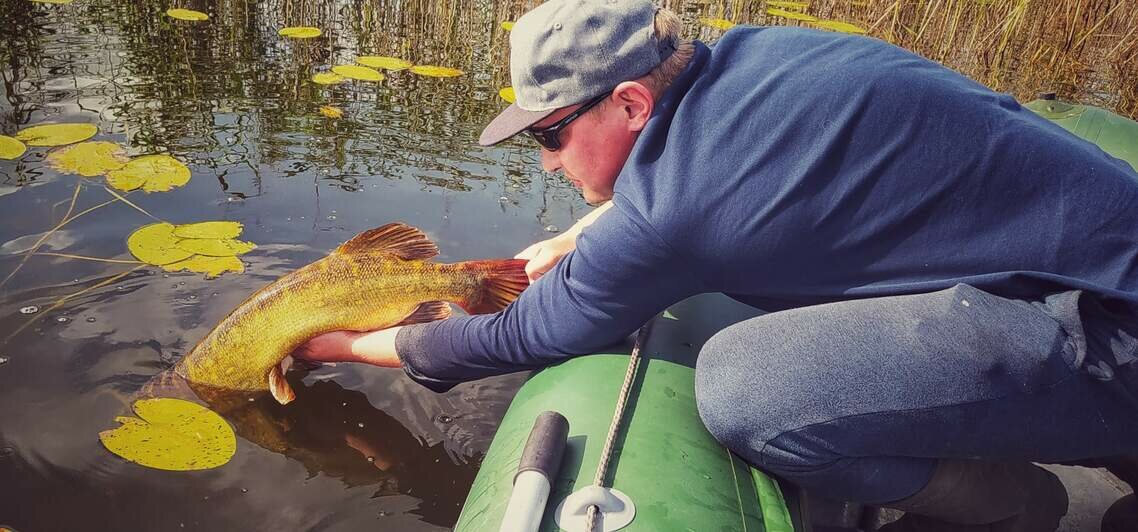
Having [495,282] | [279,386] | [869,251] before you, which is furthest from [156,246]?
[869,251]

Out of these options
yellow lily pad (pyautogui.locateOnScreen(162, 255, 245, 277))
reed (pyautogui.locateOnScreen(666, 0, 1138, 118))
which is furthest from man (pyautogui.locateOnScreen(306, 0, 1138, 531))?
reed (pyautogui.locateOnScreen(666, 0, 1138, 118))

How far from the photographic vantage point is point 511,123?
1.90m

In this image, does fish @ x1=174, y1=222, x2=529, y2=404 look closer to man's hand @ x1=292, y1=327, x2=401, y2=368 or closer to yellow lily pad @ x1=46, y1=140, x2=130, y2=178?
man's hand @ x1=292, y1=327, x2=401, y2=368

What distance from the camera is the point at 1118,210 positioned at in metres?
1.61

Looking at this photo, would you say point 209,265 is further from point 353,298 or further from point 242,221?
point 353,298

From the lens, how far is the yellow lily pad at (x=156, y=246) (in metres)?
3.34

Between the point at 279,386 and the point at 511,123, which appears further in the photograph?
the point at 279,386

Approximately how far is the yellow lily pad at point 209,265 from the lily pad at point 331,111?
182 cm

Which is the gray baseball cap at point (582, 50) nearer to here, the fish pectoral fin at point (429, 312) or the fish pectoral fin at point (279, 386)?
the fish pectoral fin at point (429, 312)

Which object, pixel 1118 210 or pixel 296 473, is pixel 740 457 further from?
pixel 296 473

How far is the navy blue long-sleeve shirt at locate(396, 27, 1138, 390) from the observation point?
1.58m

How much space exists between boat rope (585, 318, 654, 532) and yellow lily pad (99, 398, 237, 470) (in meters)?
1.41

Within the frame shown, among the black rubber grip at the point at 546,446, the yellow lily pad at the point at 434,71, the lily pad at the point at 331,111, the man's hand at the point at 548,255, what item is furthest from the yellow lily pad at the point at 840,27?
the black rubber grip at the point at 546,446

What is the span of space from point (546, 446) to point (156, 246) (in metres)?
2.54
